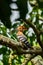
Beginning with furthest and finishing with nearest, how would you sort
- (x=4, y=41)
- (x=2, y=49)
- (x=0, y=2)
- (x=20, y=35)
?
(x=20, y=35)
(x=2, y=49)
(x=4, y=41)
(x=0, y=2)

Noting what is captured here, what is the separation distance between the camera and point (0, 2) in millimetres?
211

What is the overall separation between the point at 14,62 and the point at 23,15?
1954 millimetres

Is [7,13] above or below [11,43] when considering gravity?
above

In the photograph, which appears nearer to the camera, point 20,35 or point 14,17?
point 14,17

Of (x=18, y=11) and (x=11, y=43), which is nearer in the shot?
(x=18, y=11)

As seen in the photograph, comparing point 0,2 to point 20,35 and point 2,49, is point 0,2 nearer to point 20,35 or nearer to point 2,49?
point 2,49

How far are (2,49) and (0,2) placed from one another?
1464 millimetres

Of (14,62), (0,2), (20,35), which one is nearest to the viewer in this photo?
(0,2)

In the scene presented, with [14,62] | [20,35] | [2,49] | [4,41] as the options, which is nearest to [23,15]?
[4,41]

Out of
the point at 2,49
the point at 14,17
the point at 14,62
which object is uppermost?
the point at 14,17

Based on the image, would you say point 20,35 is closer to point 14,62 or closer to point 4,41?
point 14,62

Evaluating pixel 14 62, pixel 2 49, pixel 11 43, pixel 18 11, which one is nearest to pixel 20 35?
pixel 14 62

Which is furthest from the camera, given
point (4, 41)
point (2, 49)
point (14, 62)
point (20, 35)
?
point (20, 35)

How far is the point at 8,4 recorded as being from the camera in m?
0.22
